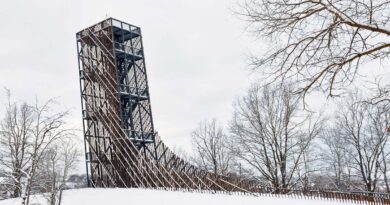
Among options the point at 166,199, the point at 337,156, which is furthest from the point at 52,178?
the point at 337,156

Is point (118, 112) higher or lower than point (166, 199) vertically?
higher

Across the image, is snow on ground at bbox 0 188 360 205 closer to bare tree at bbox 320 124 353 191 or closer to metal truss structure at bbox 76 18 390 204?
metal truss structure at bbox 76 18 390 204

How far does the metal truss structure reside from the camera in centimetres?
2888

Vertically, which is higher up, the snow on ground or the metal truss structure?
the metal truss structure

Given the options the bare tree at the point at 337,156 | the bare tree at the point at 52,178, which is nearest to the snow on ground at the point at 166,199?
the bare tree at the point at 52,178

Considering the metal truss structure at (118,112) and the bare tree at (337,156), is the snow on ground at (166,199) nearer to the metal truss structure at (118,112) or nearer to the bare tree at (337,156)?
the metal truss structure at (118,112)

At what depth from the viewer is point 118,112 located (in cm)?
3080

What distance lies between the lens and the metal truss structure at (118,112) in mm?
28875

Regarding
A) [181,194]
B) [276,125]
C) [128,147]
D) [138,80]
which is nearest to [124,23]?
[138,80]

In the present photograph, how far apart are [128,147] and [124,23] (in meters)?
10.2

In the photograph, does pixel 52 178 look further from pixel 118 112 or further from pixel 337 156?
pixel 337 156

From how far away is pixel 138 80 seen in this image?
3272 centimetres

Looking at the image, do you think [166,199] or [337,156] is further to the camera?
[337,156]

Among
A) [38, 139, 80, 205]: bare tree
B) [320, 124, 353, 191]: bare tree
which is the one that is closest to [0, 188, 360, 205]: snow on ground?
[38, 139, 80, 205]: bare tree
